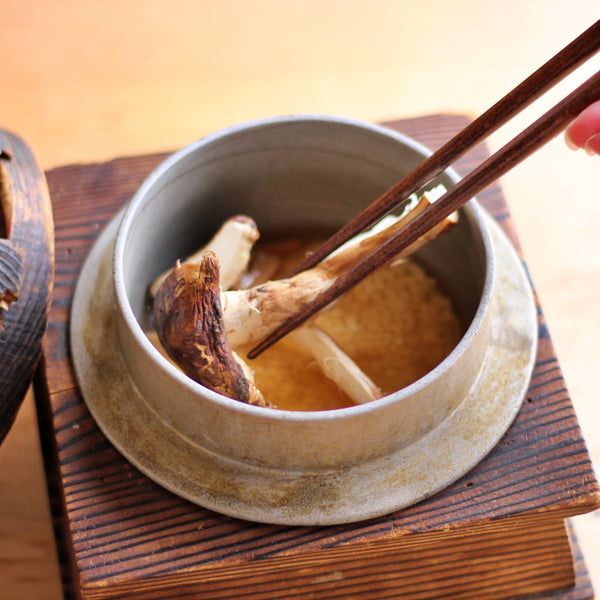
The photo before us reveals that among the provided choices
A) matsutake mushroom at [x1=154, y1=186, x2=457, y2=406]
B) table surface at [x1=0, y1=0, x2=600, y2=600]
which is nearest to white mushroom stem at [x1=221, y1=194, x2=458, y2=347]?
matsutake mushroom at [x1=154, y1=186, x2=457, y2=406]

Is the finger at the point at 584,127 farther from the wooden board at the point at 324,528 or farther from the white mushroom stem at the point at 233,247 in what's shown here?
the white mushroom stem at the point at 233,247

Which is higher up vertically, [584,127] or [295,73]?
[295,73]

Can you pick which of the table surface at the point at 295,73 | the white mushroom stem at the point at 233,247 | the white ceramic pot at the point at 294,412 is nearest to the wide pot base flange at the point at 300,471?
the white ceramic pot at the point at 294,412

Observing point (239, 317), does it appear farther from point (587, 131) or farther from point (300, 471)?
point (587, 131)

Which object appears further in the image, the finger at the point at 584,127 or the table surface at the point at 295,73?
the table surface at the point at 295,73

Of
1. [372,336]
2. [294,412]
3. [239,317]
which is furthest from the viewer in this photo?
[372,336]

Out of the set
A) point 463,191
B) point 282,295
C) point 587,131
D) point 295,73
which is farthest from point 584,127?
point 295,73

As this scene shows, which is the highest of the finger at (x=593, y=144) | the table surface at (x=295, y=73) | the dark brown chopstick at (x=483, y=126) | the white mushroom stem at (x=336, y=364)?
the table surface at (x=295, y=73)

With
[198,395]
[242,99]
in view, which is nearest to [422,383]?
[198,395]
